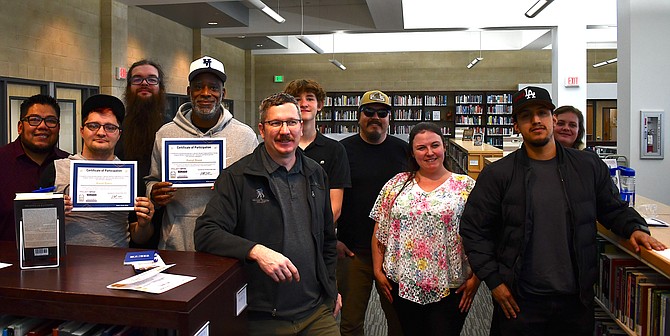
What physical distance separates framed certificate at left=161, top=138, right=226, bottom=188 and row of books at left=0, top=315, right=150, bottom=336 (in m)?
0.76

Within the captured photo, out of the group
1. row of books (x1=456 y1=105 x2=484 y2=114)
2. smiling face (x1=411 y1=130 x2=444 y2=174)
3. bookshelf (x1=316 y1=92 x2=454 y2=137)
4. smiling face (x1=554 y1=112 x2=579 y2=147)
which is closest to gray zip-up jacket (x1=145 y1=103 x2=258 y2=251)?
smiling face (x1=411 y1=130 x2=444 y2=174)

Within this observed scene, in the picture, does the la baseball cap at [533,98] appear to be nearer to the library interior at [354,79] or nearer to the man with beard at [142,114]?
the library interior at [354,79]

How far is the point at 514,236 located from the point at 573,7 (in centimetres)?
941

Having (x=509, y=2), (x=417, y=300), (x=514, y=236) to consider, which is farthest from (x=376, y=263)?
(x=509, y=2)

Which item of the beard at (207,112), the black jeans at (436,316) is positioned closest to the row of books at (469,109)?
the black jeans at (436,316)

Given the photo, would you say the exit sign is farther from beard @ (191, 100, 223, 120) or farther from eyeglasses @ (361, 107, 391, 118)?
beard @ (191, 100, 223, 120)

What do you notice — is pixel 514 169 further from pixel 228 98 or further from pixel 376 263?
pixel 228 98

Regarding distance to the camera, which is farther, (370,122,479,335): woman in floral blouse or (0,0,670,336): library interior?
(370,122,479,335): woman in floral blouse

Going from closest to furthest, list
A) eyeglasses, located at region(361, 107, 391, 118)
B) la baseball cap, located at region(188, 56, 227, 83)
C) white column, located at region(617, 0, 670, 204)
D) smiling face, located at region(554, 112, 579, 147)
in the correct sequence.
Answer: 1. la baseball cap, located at region(188, 56, 227, 83)
2. eyeglasses, located at region(361, 107, 391, 118)
3. smiling face, located at region(554, 112, 579, 147)
4. white column, located at region(617, 0, 670, 204)

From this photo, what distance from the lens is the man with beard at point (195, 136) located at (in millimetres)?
2250

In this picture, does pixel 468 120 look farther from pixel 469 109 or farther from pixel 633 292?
pixel 633 292

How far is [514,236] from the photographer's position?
7.30 ft

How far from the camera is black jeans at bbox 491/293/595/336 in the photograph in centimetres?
223

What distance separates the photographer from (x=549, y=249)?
2205mm
